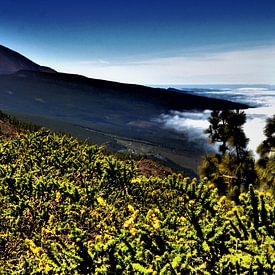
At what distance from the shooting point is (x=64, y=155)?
36156mm

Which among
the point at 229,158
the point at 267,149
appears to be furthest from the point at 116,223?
the point at 229,158

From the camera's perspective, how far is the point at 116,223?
19328mm

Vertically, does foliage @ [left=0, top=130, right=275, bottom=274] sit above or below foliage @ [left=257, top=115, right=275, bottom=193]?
below

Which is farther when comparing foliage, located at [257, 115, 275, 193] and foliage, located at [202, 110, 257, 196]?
foliage, located at [202, 110, 257, 196]

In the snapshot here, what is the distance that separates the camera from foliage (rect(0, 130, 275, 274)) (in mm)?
10242

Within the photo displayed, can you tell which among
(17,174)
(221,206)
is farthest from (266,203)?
(17,174)

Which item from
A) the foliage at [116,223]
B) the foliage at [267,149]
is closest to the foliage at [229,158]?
the foliage at [267,149]

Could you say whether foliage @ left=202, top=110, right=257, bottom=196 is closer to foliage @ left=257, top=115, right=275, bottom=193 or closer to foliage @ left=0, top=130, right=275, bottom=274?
foliage @ left=257, top=115, right=275, bottom=193

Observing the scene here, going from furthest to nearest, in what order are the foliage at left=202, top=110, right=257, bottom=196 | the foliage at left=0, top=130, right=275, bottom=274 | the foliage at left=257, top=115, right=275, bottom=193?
the foliage at left=202, top=110, right=257, bottom=196 → the foliage at left=257, top=115, right=275, bottom=193 → the foliage at left=0, top=130, right=275, bottom=274

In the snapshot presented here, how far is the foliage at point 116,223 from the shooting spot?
403 inches

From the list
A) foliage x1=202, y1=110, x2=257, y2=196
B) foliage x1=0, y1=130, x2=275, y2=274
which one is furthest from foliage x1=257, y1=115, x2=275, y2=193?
foliage x1=202, y1=110, x2=257, y2=196

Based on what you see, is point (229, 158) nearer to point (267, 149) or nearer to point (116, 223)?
point (267, 149)

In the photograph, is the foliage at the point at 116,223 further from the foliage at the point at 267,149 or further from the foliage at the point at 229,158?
the foliage at the point at 229,158

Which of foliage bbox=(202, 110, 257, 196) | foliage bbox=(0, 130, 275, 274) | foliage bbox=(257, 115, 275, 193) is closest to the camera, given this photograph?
foliage bbox=(0, 130, 275, 274)
